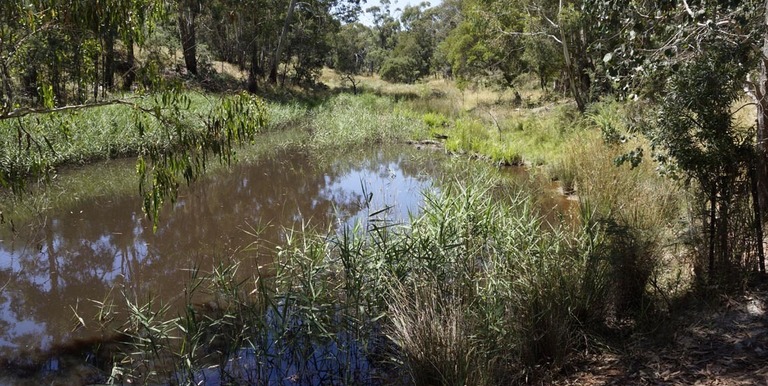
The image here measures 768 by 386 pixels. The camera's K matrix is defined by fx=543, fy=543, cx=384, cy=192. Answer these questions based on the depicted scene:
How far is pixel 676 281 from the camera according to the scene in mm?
4176

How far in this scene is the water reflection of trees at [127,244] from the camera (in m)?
5.26

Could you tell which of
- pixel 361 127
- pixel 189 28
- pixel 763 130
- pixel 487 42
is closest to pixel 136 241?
→ pixel 763 130

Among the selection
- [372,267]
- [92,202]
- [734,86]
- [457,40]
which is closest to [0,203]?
[92,202]

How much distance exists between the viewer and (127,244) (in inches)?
285

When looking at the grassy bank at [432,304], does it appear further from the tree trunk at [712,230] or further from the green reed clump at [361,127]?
the green reed clump at [361,127]

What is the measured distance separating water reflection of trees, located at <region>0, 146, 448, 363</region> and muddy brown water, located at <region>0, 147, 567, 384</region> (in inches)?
0.5

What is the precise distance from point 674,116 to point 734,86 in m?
0.49

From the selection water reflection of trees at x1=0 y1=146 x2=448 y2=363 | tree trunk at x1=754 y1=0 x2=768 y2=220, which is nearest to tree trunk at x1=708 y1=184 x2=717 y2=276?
tree trunk at x1=754 y1=0 x2=768 y2=220

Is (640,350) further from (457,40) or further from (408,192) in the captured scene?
(457,40)

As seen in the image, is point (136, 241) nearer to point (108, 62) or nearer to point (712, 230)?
point (108, 62)

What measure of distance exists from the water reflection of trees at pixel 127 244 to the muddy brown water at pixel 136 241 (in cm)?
1

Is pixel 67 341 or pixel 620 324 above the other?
pixel 620 324

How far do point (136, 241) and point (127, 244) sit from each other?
124mm

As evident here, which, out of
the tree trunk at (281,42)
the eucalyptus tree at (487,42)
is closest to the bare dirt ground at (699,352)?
the eucalyptus tree at (487,42)
